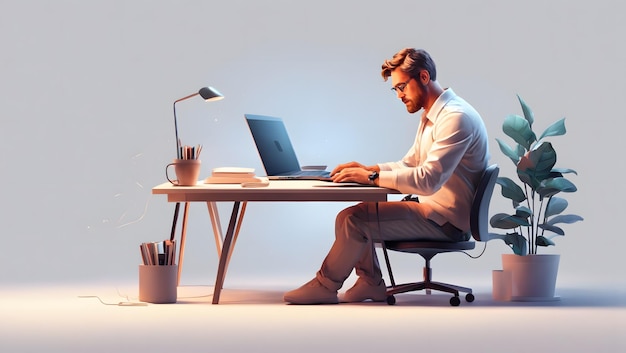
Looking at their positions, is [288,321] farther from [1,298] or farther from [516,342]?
[1,298]

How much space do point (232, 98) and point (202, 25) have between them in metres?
0.70

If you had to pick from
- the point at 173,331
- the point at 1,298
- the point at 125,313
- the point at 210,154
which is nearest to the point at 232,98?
the point at 210,154

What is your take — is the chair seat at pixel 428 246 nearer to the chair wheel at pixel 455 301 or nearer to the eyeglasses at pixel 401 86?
the chair wheel at pixel 455 301

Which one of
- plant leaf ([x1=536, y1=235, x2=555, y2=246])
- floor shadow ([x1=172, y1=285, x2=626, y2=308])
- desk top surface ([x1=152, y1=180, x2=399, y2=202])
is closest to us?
desk top surface ([x1=152, y1=180, x2=399, y2=202])

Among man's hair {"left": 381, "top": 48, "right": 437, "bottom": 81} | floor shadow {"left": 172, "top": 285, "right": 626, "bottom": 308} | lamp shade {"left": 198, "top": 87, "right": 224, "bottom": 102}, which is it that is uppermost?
man's hair {"left": 381, "top": 48, "right": 437, "bottom": 81}

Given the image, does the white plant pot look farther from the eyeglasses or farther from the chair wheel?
the eyeglasses

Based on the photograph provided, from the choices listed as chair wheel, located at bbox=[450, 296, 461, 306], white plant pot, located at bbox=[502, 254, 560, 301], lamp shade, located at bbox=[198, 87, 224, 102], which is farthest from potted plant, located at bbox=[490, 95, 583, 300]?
lamp shade, located at bbox=[198, 87, 224, 102]

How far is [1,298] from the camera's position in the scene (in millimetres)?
5953

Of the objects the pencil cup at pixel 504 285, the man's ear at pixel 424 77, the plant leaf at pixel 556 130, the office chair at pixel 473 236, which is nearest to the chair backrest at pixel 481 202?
the office chair at pixel 473 236

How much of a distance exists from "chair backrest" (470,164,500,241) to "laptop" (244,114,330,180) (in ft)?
2.81

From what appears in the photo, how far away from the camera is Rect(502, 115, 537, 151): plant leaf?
5.91 meters

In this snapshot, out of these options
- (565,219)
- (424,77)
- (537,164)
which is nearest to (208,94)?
(424,77)

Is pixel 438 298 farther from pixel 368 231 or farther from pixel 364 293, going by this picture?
pixel 368 231

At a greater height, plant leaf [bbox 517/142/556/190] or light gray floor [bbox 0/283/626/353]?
plant leaf [bbox 517/142/556/190]
